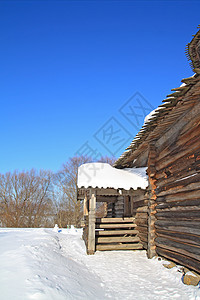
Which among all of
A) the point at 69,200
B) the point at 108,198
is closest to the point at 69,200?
the point at 69,200

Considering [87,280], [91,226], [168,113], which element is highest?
[168,113]

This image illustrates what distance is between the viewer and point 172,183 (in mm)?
6191

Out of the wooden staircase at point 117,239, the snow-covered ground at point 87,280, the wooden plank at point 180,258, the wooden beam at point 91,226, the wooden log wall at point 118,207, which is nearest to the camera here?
the snow-covered ground at point 87,280

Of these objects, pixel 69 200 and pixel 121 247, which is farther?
pixel 69 200

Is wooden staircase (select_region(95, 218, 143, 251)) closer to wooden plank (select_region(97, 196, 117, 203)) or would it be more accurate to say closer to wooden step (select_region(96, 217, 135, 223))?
wooden step (select_region(96, 217, 135, 223))

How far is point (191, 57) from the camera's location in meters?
8.92

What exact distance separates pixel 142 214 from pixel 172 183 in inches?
107

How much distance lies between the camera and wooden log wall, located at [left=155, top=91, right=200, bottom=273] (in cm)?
505

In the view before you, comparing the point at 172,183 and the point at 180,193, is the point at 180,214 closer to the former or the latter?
the point at 180,193

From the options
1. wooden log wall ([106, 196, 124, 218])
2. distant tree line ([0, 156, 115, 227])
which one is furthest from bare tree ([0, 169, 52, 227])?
wooden log wall ([106, 196, 124, 218])

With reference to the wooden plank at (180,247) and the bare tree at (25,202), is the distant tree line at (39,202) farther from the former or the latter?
the wooden plank at (180,247)

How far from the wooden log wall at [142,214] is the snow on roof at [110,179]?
454 mm

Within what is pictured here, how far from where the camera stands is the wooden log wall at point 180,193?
16.6 ft

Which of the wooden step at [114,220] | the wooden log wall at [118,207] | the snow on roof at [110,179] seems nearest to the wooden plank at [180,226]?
the snow on roof at [110,179]
